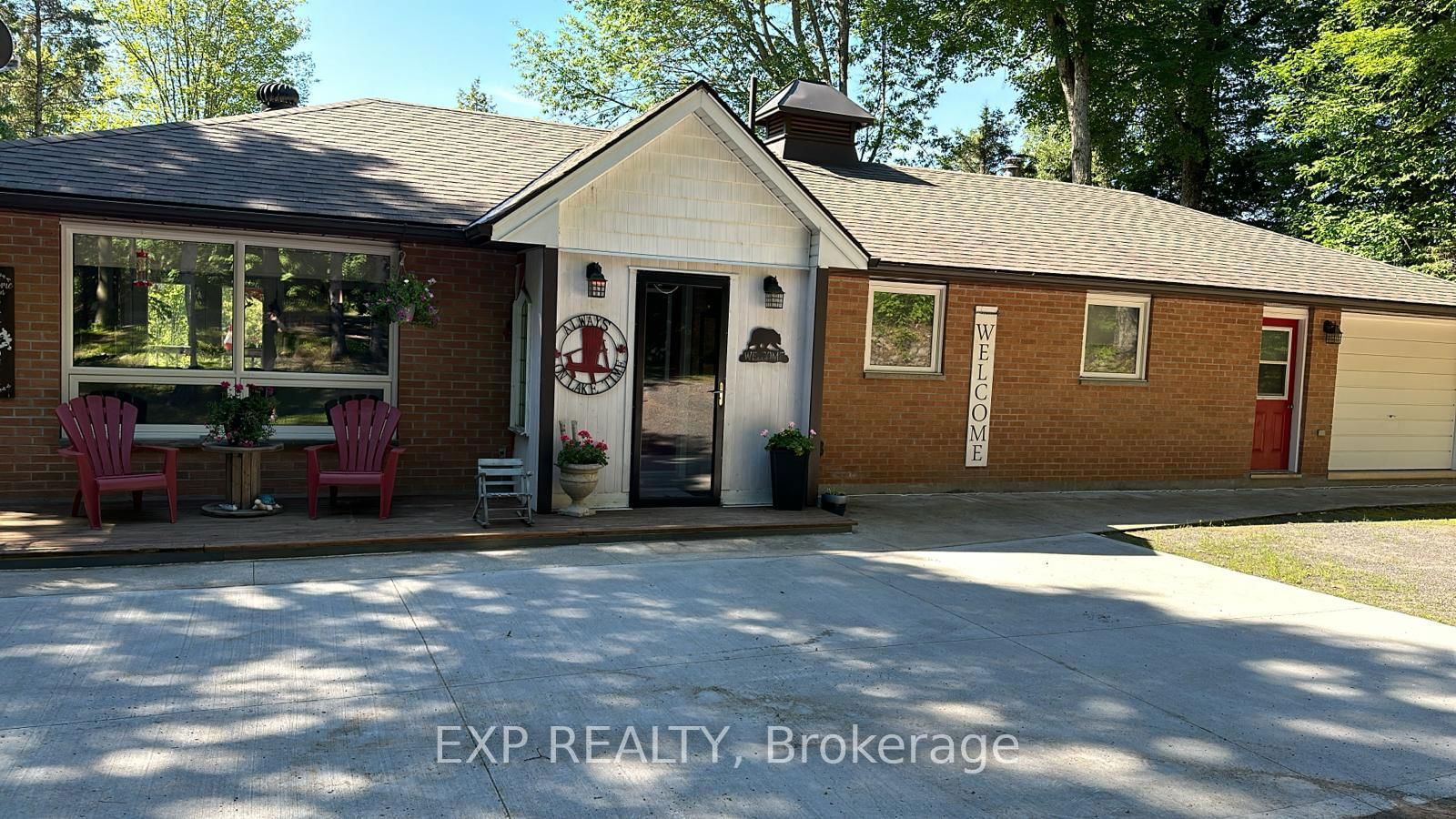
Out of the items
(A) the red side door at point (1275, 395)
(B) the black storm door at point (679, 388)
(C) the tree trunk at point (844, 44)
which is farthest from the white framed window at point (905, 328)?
(C) the tree trunk at point (844, 44)

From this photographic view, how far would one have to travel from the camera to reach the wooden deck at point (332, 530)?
655 cm

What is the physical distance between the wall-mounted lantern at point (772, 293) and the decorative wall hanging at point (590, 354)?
143 cm

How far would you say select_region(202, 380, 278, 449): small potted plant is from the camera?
7777mm

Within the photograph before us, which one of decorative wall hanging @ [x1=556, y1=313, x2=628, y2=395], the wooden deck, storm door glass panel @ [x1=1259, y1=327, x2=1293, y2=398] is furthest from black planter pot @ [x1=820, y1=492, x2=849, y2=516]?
storm door glass panel @ [x1=1259, y1=327, x2=1293, y2=398]

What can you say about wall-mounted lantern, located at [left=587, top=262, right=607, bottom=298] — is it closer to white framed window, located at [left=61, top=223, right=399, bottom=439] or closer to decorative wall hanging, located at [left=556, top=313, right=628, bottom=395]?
decorative wall hanging, located at [left=556, top=313, right=628, bottom=395]

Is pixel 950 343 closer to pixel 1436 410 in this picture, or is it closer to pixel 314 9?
pixel 1436 410

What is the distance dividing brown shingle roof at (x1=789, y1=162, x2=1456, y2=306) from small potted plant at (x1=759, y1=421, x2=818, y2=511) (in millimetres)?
2492

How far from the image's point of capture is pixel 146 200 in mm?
7820

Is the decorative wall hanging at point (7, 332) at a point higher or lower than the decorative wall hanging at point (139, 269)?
lower

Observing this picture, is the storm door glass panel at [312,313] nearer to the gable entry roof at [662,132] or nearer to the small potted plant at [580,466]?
the gable entry roof at [662,132]

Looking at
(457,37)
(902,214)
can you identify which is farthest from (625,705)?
(457,37)

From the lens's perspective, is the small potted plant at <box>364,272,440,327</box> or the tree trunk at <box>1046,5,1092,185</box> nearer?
the small potted plant at <box>364,272,440,327</box>

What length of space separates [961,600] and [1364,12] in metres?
21.1

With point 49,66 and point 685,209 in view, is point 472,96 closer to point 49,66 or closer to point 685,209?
point 49,66
